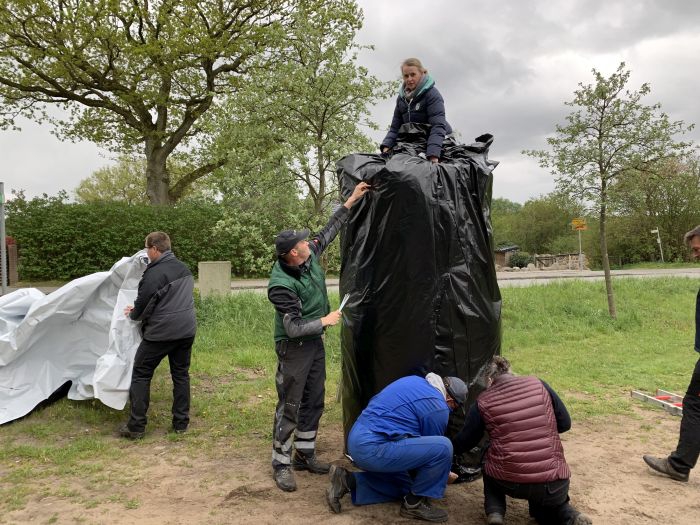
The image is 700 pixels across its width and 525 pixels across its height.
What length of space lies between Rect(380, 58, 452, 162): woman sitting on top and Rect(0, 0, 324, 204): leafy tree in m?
13.0

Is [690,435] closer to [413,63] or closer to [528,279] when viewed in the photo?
[413,63]

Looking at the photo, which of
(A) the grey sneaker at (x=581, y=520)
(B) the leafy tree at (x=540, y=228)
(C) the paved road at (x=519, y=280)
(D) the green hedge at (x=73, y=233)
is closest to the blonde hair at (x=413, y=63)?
(A) the grey sneaker at (x=581, y=520)

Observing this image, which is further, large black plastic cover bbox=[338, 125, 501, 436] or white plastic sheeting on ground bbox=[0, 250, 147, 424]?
white plastic sheeting on ground bbox=[0, 250, 147, 424]

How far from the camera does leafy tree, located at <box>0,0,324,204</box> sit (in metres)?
16.5

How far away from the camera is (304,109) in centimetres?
637

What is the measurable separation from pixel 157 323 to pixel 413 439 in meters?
2.49

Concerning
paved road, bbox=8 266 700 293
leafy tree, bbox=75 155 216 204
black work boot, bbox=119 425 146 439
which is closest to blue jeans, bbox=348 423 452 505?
black work boot, bbox=119 425 146 439

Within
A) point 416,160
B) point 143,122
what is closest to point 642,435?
point 416,160

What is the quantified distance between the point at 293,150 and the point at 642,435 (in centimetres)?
→ 443

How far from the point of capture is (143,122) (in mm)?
18969

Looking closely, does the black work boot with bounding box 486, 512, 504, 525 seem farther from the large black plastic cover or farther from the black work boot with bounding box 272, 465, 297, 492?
the black work boot with bounding box 272, 465, 297, 492

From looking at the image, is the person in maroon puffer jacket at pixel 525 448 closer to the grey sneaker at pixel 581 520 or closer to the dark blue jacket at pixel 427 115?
the grey sneaker at pixel 581 520

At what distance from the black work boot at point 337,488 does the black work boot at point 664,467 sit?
2187 mm

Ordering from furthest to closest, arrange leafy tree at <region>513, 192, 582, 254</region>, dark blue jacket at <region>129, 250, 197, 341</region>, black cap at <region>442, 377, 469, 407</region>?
1. leafy tree at <region>513, 192, 582, 254</region>
2. dark blue jacket at <region>129, 250, 197, 341</region>
3. black cap at <region>442, 377, 469, 407</region>
